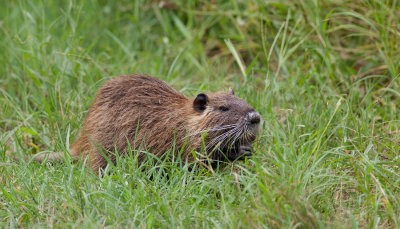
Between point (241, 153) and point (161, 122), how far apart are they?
596 mm

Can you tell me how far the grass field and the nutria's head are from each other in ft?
0.42

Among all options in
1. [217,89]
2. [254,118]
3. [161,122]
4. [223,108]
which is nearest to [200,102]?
[223,108]

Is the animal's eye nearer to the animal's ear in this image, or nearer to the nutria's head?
the nutria's head

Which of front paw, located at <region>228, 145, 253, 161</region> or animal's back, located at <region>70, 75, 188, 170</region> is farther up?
animal's back, located at <region>70, 75, 188, 170</region>

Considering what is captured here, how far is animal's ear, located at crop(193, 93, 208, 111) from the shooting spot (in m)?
3.65

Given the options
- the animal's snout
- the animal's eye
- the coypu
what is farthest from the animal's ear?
the animal's snout

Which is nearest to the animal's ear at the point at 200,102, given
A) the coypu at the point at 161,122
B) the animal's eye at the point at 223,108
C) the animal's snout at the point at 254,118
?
the coypu at the point at 161,122

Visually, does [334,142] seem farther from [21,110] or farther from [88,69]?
[21,110]

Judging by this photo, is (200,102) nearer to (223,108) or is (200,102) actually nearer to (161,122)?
(223,108)

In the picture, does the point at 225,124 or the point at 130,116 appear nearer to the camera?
the point at 225,124

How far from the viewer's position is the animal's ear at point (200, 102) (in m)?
3.65

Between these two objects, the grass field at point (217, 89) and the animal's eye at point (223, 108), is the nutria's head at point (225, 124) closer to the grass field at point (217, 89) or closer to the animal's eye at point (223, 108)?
the animal's eye at point (223, 108)

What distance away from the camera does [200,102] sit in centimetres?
366

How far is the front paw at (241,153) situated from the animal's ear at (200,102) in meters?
0.36
